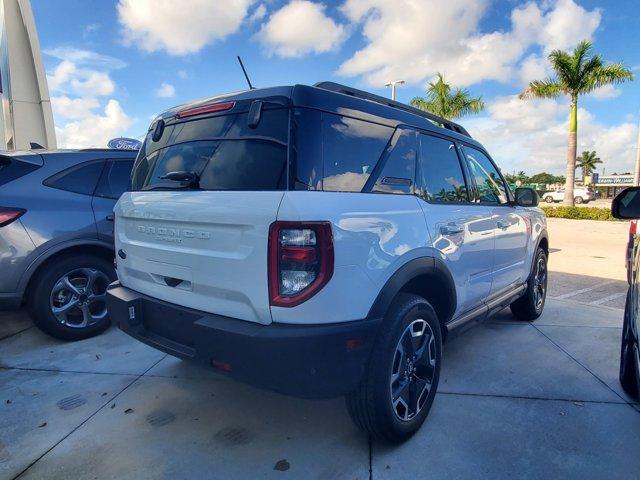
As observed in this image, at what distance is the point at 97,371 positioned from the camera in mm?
3418

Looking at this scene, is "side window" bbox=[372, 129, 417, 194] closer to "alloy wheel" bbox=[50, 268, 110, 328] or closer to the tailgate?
the tailgate

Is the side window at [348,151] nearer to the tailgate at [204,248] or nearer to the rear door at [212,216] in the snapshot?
the rear door at [212,216]

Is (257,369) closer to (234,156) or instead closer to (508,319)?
(234,156)

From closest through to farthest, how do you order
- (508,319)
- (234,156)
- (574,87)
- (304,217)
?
(304,217) → (234,156) → (508,319) → (574,87)

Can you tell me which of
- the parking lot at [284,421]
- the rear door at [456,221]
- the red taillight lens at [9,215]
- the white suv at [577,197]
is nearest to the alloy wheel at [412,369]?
the parking lot at [284,421]

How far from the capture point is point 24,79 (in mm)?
18562

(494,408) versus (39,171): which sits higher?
(39,171)

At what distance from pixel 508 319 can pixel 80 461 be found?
4.39 m

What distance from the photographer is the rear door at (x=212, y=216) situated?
202 cm

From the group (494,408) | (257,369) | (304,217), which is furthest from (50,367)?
(494,408)

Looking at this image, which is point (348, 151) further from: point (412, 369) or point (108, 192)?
point (108, 192)

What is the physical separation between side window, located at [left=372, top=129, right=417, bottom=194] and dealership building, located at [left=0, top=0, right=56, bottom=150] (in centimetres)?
1988

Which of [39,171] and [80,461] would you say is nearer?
[80,461]

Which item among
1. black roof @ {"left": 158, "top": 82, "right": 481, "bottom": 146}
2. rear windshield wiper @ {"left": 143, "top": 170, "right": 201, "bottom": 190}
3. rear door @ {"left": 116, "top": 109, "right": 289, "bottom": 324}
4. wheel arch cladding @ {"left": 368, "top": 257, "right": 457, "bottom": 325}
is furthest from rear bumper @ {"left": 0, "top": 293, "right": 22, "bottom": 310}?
wheel arch cladding @ {"left": 368, "top": 257, "right": 457, "bottom": 325}
